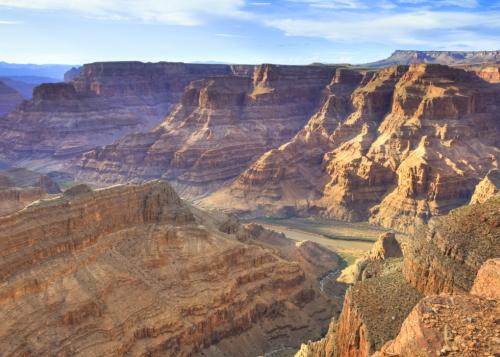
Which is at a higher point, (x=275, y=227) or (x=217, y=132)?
(x=217, y=132)

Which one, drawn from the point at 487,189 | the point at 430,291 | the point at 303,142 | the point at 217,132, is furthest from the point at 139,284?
the point at 217,132

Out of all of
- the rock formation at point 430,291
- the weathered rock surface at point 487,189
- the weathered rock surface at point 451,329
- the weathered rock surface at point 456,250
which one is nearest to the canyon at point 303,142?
the weathered rock surface at point 487,189

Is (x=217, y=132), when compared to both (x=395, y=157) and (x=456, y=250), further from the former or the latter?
(x=456, y=250)

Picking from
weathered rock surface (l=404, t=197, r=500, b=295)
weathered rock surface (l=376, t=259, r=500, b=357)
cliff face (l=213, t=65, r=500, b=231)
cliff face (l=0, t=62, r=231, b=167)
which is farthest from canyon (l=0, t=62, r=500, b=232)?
weathered rock surface (l=376, t=259, r=500, b=357)

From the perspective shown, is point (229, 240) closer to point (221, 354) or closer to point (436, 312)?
point (221, 354)

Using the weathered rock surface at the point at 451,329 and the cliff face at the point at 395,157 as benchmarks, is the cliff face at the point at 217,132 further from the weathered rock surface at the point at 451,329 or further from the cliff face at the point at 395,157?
the weathered rock surface at the point at 451,329

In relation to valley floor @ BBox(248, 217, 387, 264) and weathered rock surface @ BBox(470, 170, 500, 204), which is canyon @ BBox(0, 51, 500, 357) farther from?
valley floor @ BBox(248, 217, 387, 264)
